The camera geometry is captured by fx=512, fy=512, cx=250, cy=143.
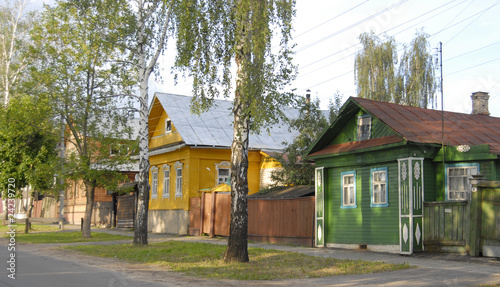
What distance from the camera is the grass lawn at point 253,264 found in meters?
11.8

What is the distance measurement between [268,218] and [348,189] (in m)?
4.29

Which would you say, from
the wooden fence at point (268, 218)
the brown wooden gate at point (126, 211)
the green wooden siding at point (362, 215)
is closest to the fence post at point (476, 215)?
the green wooden siding at point (362, 215)

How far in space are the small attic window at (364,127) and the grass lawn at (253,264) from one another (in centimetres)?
510

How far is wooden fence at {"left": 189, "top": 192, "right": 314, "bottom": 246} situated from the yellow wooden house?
3056mm

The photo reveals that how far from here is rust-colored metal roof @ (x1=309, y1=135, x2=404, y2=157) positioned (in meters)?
16.4

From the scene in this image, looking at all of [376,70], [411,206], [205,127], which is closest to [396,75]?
[376,70]

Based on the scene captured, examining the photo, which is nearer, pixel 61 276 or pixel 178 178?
pixel 61 276

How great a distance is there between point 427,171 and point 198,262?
25.3 ft

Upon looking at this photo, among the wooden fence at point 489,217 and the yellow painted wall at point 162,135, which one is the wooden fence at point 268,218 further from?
the wooden fence at point 489,217

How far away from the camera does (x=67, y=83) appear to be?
75.7ft

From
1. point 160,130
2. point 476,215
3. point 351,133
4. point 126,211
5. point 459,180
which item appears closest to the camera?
point 476,215

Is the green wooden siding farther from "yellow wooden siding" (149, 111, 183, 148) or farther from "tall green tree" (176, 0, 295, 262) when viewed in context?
"yellow wooden siding" (149, 111, 183, 148)

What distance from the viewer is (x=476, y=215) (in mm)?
13742

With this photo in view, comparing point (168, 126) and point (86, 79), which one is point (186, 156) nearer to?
point (168, 126)
